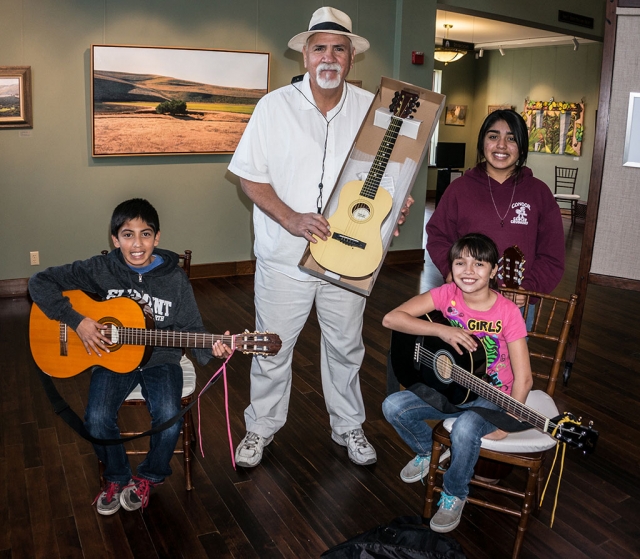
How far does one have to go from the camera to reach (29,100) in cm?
504

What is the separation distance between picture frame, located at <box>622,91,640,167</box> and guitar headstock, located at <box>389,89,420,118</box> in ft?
6.18

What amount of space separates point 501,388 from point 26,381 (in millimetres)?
2593

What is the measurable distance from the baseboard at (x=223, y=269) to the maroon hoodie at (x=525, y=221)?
361 cm

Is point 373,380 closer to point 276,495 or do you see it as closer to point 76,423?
point 276,495

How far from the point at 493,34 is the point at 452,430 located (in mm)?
10635

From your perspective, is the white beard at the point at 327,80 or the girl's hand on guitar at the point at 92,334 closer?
the girl's hand on guitar at the point at 92,334

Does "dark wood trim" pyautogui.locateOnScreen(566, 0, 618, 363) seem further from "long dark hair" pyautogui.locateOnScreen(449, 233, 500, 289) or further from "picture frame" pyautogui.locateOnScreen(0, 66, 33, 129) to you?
"picture frame" pyautogui.locateOnScreen(0, 66, 33, 129)

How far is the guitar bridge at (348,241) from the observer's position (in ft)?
8.20

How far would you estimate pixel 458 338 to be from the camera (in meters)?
2.30

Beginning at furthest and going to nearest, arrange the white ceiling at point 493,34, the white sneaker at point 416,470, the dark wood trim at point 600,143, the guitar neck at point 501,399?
the white ceiling at point 493,34, the dark wood trim at point 600,143, the white sneaker at point 416,470, the guitar neck at point 501,399

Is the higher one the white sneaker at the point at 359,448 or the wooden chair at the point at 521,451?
the wooden chair at the point at 521,451

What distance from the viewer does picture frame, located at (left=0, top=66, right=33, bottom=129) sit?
16.2 ft

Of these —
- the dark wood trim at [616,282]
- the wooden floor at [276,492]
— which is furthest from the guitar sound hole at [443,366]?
the dark wood trim at [616,282]

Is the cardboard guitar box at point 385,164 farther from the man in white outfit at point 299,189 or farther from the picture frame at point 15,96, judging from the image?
the picture frame at point 15,96
